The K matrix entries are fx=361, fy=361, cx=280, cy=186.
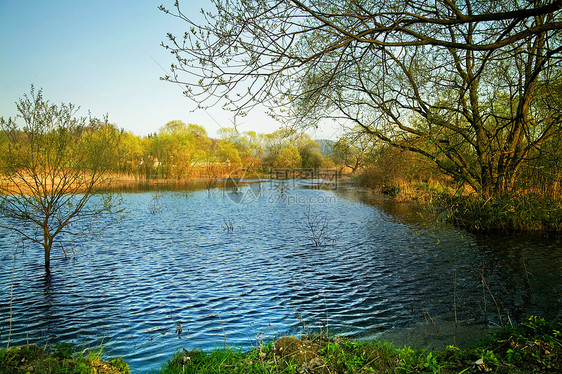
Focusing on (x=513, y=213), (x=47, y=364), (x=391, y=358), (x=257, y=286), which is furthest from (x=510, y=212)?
(x=47, y=364)

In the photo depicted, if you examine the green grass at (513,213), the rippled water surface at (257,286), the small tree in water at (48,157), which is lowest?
the rippled water surface at (257,286)

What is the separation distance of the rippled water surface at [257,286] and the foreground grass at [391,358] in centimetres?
110

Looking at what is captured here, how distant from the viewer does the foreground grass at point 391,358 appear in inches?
140

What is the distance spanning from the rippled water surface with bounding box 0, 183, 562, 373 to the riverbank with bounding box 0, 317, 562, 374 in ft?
3.48

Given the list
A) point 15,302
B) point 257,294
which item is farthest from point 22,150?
point 257,294

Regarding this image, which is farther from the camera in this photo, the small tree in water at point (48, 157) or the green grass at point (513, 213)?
the green grass at point (513, 213)

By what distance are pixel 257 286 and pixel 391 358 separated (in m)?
4.64

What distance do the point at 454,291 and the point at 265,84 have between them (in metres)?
5.63

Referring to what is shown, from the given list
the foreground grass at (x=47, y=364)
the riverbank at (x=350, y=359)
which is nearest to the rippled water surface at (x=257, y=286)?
the foreground grass at (x=47, y=364)

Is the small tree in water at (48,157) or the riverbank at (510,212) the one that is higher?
the small tree in water at (48,157)

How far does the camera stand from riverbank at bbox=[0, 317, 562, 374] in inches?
140

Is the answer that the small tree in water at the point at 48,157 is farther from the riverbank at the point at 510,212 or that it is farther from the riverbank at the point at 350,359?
the riverbank at the point at 510,212

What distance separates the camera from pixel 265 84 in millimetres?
5664

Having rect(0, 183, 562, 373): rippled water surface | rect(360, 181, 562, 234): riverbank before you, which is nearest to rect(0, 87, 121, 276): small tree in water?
rect(0, 183, 562, 373): rippled water surface
